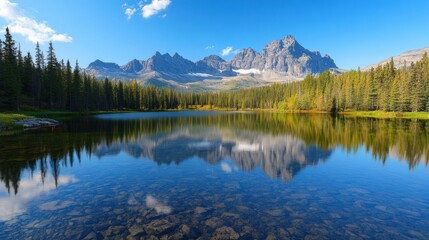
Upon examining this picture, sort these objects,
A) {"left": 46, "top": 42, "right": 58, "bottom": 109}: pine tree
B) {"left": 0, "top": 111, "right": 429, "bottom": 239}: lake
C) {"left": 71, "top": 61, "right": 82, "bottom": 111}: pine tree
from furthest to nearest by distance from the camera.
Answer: {"left": 71, "top": 61, "right": 82, "bottom": 111}: pine tree < {"left": 46, "top": 42, "right": 58, "bottom": 109}: pine tree < {"left": 0, "top": 111, "right": 429, "bottom": 239}: lake

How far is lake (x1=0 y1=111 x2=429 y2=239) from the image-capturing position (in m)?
11.0

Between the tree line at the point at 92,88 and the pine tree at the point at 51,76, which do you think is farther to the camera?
the pine tree at the point at 51,76

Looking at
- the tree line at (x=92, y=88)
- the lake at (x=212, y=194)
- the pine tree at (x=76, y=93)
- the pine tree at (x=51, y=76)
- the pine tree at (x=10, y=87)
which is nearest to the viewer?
the lake at (x=212, y=194)

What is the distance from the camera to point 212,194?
15.8 meters

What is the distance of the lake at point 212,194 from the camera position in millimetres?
11023

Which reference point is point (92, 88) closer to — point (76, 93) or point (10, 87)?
point (76, 93)

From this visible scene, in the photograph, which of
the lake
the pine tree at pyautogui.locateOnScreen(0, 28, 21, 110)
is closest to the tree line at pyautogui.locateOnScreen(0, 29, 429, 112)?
the pine tree at pyautogui.locateOnScreen(0, 28, 21, 110)

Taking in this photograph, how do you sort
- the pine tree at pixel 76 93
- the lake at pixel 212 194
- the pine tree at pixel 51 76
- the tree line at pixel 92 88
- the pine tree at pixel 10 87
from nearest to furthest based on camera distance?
the lake at pixel 212 194, the pine tree at pixel 10 87, the tree line at pixel 92 88, the pine tree at pixel 51 76, the pine tree at pixel 76 93

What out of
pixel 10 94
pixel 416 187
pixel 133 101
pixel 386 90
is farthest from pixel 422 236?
pixel 133 101

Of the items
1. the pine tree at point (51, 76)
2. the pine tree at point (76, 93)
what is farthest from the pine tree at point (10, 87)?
the pine tree at point (76, 93)

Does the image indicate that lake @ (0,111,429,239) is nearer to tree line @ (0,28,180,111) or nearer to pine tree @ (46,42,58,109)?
tree line @ (0,28,180,111)

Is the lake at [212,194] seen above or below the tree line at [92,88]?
below

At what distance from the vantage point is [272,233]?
1060 centimetres

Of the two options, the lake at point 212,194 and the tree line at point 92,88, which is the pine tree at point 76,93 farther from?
the lake at point 212,194
